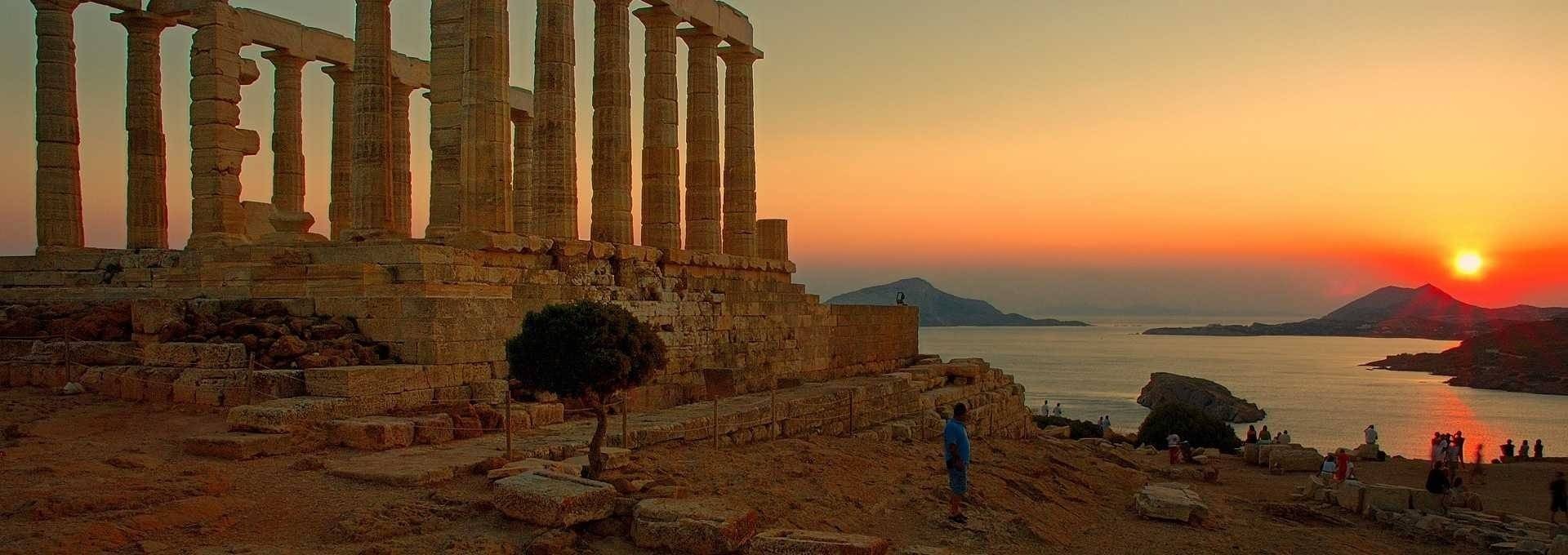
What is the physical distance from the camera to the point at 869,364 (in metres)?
27.3

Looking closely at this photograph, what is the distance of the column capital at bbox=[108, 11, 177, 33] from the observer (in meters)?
23.9

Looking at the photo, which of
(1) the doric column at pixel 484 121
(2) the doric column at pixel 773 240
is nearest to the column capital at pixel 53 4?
(1) the doric column at pixel 484 121

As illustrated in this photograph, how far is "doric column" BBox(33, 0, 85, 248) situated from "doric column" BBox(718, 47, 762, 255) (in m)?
14.4

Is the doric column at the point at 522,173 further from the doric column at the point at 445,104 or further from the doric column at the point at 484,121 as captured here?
Result: the doric column at the point at 484,121

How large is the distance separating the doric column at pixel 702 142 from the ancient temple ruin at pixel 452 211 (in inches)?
1.9

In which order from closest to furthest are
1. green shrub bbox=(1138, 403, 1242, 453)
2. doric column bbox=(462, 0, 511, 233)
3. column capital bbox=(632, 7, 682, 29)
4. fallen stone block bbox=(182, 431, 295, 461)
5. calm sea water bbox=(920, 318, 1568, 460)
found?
fallen stone block bbox=(182, 431, 295, 461)
doric column bbox=(462, 0, 511, 233)
column capital bbox=(632, 7, 682, 29)
green shrub bbox=(1138, 403, 1242, 453)
calm sea water bbox=(920, 318, 1568, 460)

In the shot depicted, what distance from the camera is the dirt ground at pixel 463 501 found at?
8.77 m

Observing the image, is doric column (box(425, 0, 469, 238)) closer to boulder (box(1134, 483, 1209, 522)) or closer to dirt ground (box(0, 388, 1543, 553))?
dirt ground (box(0, 388, 1543, 553))

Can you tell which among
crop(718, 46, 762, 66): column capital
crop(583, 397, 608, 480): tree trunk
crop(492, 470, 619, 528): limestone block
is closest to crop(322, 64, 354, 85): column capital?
crop(718, 46, 762, 66): column capital

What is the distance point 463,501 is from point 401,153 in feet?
62.9

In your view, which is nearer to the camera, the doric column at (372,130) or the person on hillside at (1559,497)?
the doric column at (372,130)

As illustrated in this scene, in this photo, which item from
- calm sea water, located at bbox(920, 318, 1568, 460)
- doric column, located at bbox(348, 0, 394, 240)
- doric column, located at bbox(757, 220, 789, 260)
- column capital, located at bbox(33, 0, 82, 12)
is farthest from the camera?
calm sea water, located at bbox(920, 318, 1568, 460)

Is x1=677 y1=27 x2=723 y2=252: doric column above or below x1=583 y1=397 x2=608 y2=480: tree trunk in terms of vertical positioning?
above

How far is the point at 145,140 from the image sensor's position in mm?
24609
